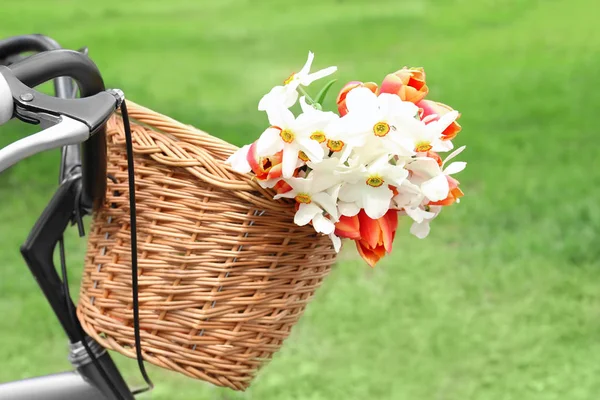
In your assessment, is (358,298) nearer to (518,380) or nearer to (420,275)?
(420,275)

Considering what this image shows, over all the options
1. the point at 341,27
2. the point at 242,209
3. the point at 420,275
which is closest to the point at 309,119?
the point at 242,209

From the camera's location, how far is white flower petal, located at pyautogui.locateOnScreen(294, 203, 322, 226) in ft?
3.91

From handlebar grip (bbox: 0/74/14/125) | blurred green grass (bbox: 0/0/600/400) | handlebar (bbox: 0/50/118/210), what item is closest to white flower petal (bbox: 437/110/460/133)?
handlebar (bbox: 0/50/118/210)

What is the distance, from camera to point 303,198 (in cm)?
119

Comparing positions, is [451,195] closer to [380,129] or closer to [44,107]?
[380,129]

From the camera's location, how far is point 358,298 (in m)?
3.88

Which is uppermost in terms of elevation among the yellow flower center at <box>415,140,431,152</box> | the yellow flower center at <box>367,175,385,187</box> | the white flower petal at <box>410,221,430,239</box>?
the yellow flower center at <box>415,140,431,152</box>

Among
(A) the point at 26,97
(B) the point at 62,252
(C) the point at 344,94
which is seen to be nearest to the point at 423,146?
(C) the point at 344,94

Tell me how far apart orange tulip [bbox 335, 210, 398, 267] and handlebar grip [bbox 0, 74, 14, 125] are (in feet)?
1.51

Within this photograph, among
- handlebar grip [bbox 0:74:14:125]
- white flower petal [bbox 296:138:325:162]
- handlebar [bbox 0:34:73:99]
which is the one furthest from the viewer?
handlebar [bbox 0:34:73:99]

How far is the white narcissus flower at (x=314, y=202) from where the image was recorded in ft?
3.84

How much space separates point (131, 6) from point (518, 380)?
10.7 metres

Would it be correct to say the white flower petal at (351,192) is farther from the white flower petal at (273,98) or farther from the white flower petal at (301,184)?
the white flower petal at (273,98)

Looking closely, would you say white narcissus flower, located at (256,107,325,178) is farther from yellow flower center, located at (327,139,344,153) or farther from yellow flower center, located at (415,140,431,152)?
yellow flower center, located at (415,140,431,152)
